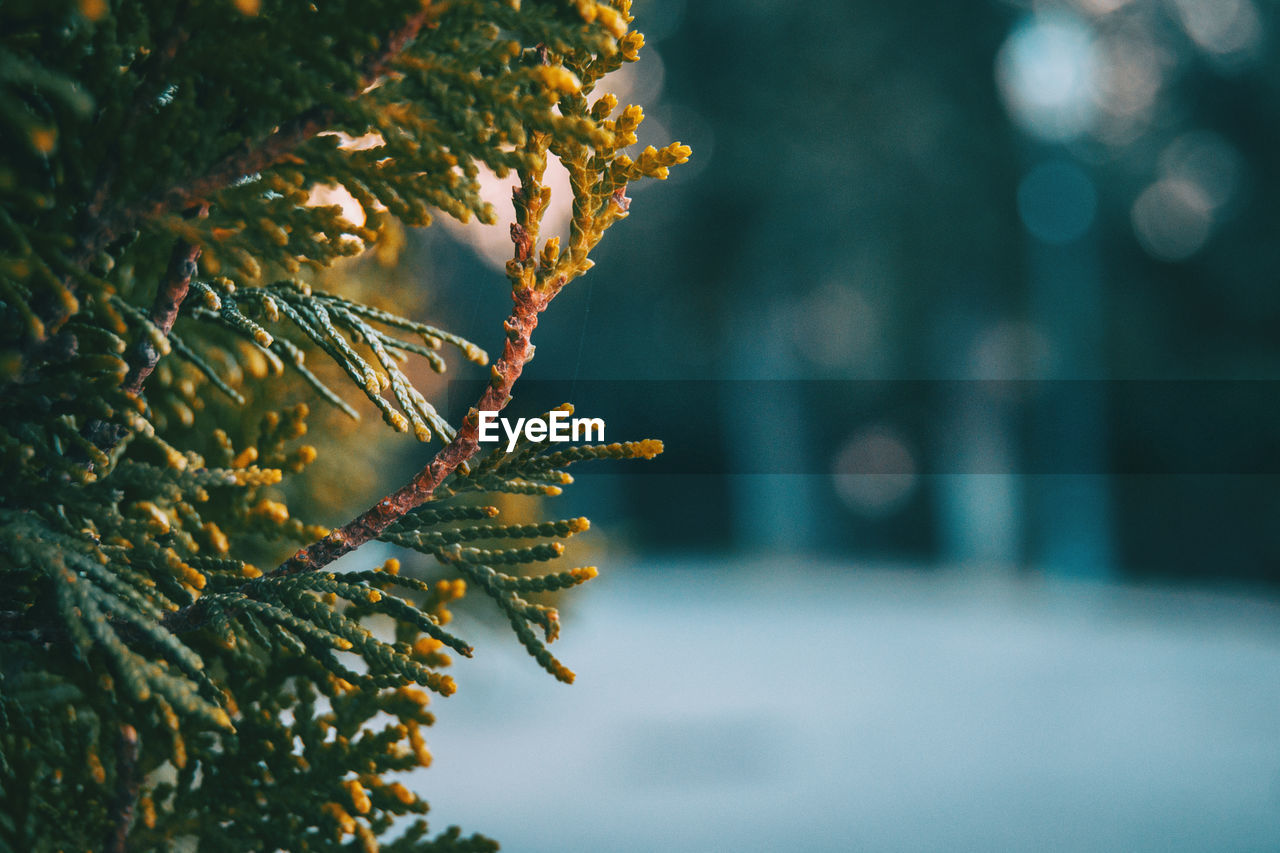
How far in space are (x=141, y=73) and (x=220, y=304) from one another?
0.30 metres

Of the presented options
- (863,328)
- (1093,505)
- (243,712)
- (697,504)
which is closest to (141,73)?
(243,712)

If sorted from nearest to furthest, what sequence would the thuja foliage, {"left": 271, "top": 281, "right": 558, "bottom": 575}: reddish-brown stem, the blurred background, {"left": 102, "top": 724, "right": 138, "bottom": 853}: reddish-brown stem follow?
the thuja foliage → {"left": 271, "top": 281, "right": 558, "bottom": 575}: reddish-brown stem → {"left": 102, "top": 724, "right": 138, "bottom": 853}: reddish-brown stem → the blurred background

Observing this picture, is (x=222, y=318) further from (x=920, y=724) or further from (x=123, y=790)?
(x=920, y=724)

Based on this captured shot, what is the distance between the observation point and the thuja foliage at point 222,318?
107cm

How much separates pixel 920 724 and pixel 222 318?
11671mm

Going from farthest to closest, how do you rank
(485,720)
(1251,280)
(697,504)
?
1. (697,504)
2. (1251,280)
3. (485,720)

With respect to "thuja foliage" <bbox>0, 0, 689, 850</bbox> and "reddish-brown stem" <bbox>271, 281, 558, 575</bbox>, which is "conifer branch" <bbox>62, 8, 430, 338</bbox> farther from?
"reddish-brown stem" <bbox>271, 281, 558, 575</bbox>

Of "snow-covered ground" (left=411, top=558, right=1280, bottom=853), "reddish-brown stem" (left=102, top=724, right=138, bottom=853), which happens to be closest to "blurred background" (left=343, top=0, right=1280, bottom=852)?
"snow-covered ground" (left=411, top=558, right=1280, bottom=853)

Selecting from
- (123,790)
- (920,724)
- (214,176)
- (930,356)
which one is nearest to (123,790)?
(123,790)

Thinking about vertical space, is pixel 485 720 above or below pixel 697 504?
below

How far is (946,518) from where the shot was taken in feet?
81.3

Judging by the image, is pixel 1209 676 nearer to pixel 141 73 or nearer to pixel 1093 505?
pixel 1093 505

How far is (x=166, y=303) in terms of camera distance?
1213 millimetres

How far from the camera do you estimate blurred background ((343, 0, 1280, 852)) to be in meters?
16.9
